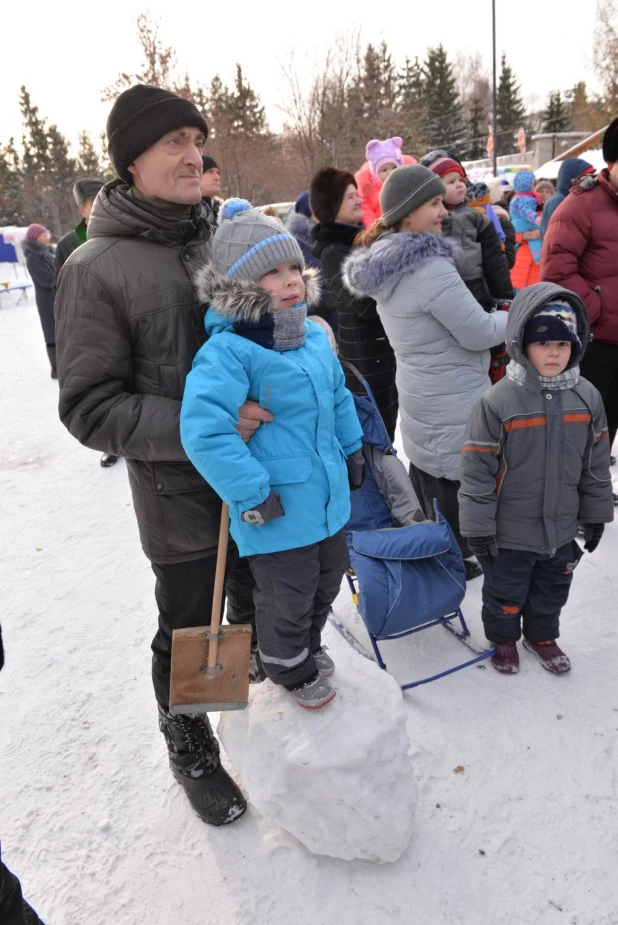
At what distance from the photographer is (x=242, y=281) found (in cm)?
163

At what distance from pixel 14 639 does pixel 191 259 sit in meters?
2.47

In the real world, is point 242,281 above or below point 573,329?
above

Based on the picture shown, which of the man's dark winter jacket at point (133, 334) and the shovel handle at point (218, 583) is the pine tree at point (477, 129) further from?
the shovel handle at point (218, 583)

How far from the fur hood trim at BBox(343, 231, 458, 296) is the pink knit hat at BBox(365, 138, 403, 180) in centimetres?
224

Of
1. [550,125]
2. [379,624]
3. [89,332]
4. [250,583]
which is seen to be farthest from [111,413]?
[550,125]

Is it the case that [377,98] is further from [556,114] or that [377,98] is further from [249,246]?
[556,114]

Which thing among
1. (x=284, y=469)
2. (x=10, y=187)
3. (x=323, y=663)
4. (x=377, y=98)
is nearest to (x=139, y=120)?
(x=284, y=469)

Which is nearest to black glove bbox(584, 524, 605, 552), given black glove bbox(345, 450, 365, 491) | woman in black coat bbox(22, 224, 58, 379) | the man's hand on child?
black glove bbox(345, 450, 365, 491)

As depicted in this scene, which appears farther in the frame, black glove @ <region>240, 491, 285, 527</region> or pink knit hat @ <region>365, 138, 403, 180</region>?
pink knit hat @ <region>365, 138, 403, 180</region>

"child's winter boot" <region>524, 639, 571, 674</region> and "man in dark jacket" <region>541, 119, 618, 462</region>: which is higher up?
"man in dark jacket" <region>541, 119, 618, 462</region>

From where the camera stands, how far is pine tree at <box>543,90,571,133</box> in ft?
156

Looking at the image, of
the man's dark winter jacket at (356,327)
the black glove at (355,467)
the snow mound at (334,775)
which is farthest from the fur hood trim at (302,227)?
the snow mound at (334,775)

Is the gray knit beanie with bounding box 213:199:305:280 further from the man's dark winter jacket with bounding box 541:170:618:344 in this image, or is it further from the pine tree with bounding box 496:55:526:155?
the pine tree with bounding box 496:55:526:155

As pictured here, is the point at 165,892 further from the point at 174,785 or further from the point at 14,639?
the point at 14,639
